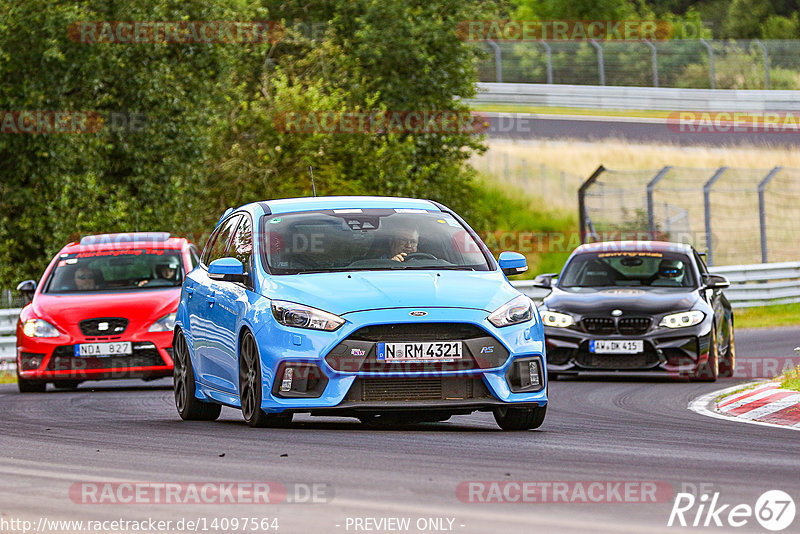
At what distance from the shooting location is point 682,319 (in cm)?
Result: 1680

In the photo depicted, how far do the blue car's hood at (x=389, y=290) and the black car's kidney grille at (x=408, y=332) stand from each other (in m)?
0.13

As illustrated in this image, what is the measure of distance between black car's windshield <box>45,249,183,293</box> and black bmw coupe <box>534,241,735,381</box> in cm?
422

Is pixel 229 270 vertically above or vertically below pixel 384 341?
above

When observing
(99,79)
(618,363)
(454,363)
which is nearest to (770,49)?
(99,79)

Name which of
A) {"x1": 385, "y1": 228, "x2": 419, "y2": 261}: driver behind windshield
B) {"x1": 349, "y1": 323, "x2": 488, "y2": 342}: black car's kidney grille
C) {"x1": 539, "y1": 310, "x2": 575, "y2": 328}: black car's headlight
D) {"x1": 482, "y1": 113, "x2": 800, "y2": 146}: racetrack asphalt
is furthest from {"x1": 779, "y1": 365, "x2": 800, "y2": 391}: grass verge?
{"x1": 482, "y1": 113, "x2": 800, "y2": 146}: racetrack asphalt

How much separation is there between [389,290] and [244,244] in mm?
1717

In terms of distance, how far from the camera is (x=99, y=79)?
2859cm

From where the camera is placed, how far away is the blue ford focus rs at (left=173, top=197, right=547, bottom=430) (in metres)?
10.3

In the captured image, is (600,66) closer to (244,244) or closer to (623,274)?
(623,274)

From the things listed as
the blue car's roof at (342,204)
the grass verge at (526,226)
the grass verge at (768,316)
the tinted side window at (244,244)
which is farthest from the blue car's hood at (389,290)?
the grass verge at (526,226)

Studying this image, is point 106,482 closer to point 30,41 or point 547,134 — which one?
point 30,41

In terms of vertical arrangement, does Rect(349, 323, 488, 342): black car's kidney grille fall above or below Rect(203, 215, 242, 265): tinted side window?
below

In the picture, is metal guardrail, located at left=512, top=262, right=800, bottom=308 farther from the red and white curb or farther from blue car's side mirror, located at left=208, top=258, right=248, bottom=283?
blue car's side mirror, located at left=208, top=258, right=248, bottom=283

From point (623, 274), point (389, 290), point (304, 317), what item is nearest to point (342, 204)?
point (389, 290)
